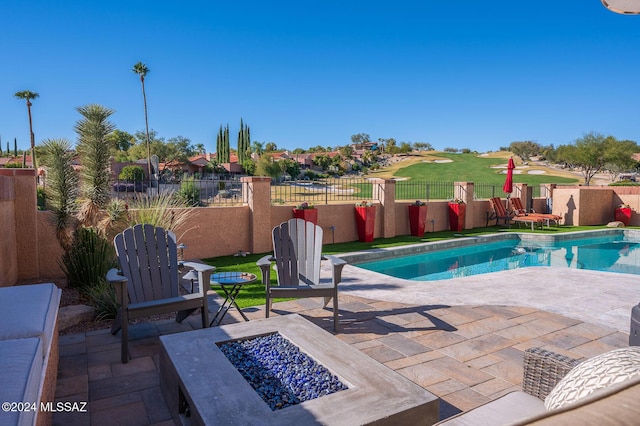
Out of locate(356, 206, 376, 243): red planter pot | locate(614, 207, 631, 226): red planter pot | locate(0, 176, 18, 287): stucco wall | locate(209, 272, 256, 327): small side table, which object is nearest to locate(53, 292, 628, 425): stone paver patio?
locate(209, 272, 256, 327): small side table

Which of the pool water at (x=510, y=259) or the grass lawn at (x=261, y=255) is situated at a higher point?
Result: the grass lawn at (x=261, y=255)

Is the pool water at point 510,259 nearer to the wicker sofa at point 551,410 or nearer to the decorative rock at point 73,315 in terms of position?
the decorative rock at point 73,315

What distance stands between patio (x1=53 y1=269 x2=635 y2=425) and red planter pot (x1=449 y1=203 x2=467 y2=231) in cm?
685

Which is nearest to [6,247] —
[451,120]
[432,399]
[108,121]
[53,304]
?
[108,121]

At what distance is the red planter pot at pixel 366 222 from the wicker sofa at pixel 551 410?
25.3ft

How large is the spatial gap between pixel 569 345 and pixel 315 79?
1787 inches

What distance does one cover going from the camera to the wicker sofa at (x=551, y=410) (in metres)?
0.67

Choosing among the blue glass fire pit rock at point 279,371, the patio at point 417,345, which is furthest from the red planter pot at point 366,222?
the blue glass fire pit rock at point 279,371

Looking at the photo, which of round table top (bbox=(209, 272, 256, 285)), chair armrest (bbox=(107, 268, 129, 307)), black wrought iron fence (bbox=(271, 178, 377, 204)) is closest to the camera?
chair armrest (bbox=(107, 268, 129, 307))

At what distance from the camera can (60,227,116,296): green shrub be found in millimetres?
4688

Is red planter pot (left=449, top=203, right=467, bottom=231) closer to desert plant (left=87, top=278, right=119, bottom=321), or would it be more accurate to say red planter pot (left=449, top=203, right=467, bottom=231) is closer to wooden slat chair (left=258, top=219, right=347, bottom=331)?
wooden slat chair (left=258, top=219, right=347, bottom=331)

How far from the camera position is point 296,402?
6.86ft

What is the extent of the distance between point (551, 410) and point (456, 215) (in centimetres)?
1184

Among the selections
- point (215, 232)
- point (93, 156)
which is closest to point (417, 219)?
point (215, 232)
